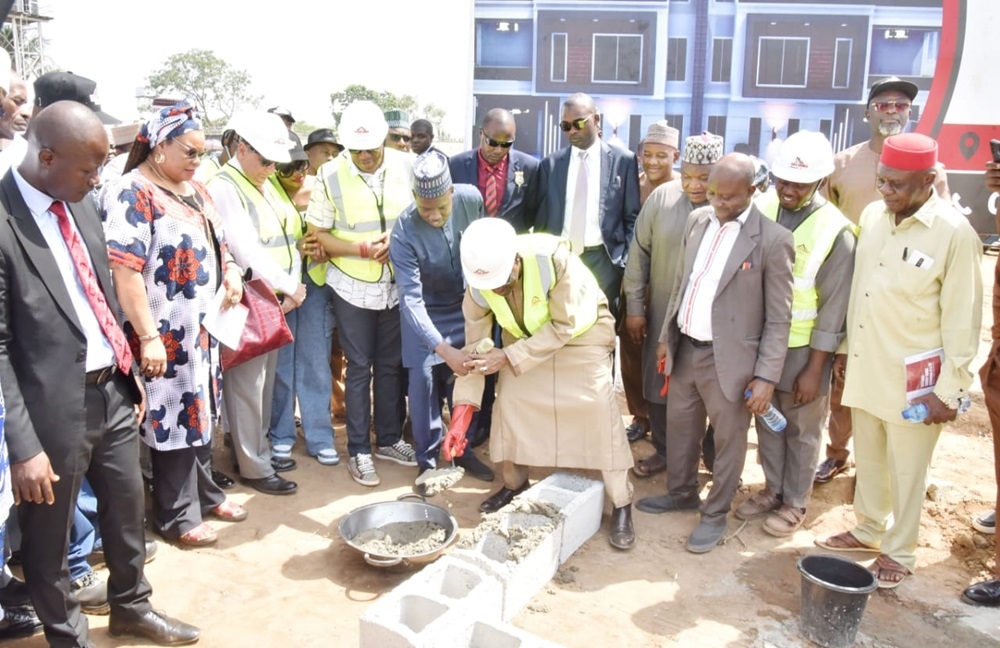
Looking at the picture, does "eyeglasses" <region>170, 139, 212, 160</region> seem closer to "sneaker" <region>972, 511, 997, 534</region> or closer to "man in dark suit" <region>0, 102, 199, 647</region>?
"man in dark suit" <region>0, 102, 199, 647</region>

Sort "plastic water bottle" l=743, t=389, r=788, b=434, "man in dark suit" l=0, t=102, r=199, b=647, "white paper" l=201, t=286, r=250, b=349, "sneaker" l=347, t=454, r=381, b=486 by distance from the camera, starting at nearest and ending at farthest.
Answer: "man in dark suit" l=0, t=102, r=199, b=647 < "white paper" l=201, t=286, r=250, b=349 < "plastic water bottle" l=743, t=389, r=788, b=434 < "sneaker" l=347, t=454, r=381, b=486

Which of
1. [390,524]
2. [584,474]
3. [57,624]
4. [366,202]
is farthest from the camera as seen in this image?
[366,202]

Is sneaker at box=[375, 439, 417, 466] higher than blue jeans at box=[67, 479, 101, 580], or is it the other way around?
blue jeans at box=[67, 479, 101, 580]

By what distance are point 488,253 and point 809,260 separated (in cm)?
157

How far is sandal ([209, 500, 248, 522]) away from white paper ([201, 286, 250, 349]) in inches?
34.5

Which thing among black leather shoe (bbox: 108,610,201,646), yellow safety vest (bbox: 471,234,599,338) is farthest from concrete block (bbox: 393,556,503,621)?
yellow safety vest (bbox: 471,234,599,338)

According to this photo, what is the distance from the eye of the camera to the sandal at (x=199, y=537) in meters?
3.84

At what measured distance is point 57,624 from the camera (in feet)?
9.02

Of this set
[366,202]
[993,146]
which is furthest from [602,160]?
[993,146]

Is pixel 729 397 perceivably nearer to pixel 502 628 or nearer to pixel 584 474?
pixel 584 474

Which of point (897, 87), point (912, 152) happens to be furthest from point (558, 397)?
point (897, 87)

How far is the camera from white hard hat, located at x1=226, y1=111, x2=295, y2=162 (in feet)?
13.4

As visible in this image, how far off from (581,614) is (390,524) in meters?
1.10

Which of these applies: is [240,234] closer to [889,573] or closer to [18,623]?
[18,623]
